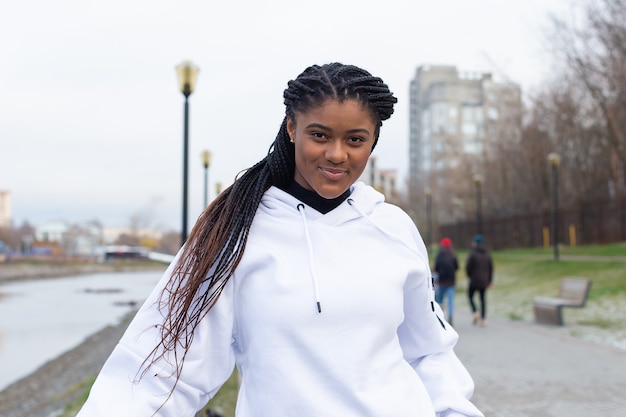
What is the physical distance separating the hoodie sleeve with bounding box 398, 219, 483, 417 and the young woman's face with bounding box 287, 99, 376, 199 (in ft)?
1.13

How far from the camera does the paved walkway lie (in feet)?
20.3

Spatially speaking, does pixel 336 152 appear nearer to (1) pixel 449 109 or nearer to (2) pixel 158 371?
(2) pixel 158 371

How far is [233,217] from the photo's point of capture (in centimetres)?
163

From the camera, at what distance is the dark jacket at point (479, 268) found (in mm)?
12352

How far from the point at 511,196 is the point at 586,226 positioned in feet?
38.2

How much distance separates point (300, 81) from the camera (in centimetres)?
165

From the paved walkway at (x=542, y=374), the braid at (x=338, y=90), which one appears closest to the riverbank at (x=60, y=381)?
the paved walkway at (x=542, y=374)

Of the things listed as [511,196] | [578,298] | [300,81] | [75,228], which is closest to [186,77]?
[300,81]

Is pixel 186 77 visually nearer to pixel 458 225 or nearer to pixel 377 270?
pixel 377 270

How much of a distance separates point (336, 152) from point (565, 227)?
106 ft

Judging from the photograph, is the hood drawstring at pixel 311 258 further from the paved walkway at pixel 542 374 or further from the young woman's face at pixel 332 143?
the paved walkway at pixel 542 374

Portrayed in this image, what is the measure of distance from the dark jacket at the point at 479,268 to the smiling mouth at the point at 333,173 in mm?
11151

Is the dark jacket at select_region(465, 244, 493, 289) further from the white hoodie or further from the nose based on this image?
the nose

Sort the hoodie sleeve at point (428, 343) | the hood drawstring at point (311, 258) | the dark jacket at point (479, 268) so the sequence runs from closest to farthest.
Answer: the hood drawstring at point (311, 258)
the hoodie sleeve at point (428, 343)
the dark jacket at point (479, 268)
